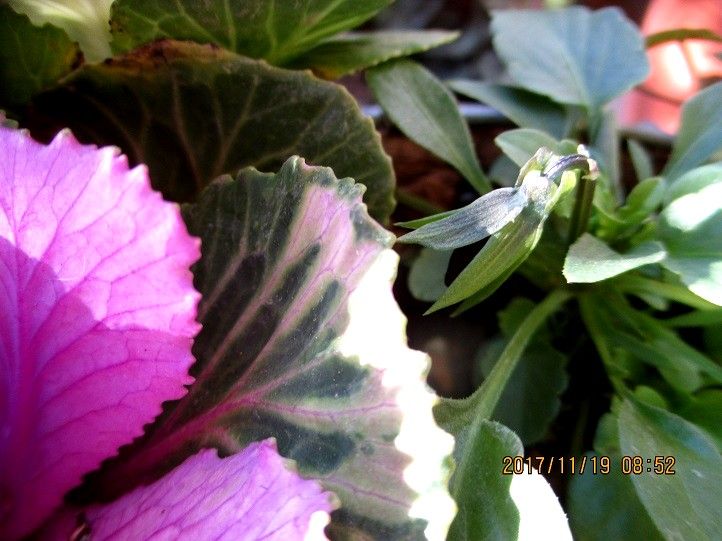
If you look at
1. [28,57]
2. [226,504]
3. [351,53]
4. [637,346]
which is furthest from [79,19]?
[637,346]

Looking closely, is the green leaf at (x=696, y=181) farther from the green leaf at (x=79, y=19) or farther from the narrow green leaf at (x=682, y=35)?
the green leaf at (x=79, y=19)

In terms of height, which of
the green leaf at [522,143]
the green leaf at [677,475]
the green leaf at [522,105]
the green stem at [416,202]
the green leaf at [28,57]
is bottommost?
the green leaf at [677,475]

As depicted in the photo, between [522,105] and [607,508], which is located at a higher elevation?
[522,105]

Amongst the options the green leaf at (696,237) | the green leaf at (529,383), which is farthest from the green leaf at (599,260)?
the green leaf at (529,383)

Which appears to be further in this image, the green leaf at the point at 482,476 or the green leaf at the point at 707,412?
the green leaf at the point at 707,412

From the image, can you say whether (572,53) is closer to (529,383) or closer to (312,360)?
(529,383)

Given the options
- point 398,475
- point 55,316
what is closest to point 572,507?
point 398,475
